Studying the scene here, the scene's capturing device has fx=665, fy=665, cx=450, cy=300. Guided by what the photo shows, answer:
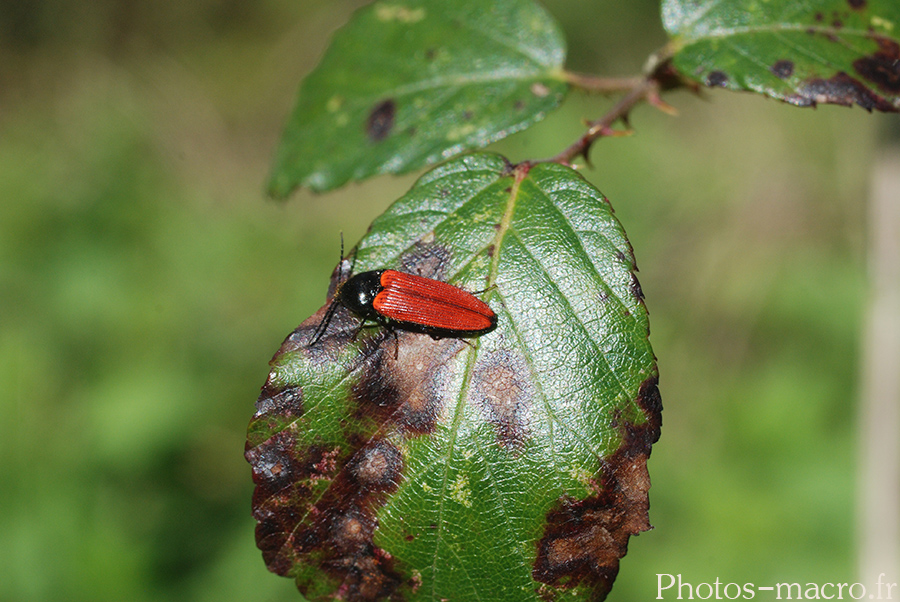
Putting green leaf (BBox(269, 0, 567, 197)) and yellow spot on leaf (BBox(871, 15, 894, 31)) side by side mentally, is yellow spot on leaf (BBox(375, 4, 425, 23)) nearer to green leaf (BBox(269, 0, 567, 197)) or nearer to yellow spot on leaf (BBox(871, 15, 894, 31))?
green leaf (BBox(269, 0, 567, 197))

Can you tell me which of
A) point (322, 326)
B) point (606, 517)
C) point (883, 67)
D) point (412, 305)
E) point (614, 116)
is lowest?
→ point (606, 517)

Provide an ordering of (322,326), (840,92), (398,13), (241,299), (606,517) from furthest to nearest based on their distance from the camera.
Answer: (241,299), (398,13), (840,92), (322,326), (606,517)

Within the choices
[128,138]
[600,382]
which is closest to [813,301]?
[600,382]

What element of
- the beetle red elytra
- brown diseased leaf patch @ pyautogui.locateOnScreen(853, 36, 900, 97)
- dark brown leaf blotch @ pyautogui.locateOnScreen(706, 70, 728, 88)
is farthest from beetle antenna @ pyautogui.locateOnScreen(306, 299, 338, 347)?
brown diseased leaf patch @ pyautogui.locateOnScreen(853, 36, 900, 97)

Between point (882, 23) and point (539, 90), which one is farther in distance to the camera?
point (539, 90)

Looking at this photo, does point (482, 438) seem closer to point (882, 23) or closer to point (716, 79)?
point (716, 79)

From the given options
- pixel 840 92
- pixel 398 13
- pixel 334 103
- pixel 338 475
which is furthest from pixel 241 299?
pixel 840 92
